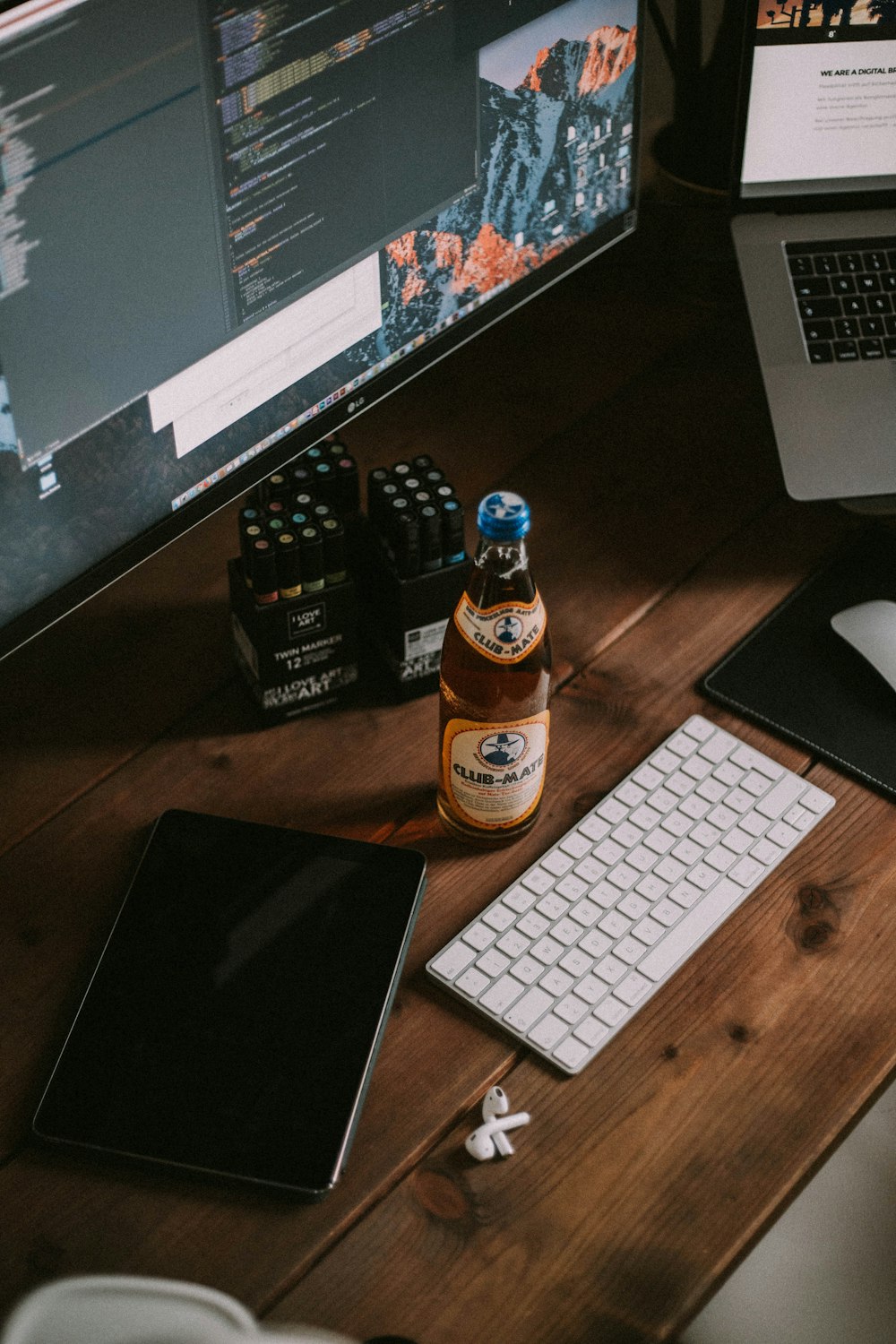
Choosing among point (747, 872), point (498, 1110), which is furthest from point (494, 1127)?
point (747, 872)

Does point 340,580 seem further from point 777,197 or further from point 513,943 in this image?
point 777,197

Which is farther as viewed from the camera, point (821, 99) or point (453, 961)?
point (821, 99)

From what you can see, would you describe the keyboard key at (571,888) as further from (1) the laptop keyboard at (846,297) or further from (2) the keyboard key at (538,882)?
(1) the laptop keyboard at (846,297)

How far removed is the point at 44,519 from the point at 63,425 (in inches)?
2.3

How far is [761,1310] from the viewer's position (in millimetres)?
803

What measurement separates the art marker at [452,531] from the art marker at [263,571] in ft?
0.38

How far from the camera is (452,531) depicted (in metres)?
0.85

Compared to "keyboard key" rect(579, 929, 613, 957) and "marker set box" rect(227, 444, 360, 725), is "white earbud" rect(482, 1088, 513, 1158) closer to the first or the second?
"keyboard key" rect(579, 929, 613, 957)

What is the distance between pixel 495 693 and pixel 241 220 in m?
0.32

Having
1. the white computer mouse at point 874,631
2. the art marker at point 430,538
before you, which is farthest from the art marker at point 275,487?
the white computer mouse at point 874,631

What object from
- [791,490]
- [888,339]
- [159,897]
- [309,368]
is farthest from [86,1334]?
[888,339]

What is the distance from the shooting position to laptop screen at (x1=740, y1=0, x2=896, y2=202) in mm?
967

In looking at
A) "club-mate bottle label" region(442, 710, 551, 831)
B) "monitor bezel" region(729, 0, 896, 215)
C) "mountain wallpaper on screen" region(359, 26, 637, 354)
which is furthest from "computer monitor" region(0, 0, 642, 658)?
"club-mate bottle label" region(442, 710, 551, 831)

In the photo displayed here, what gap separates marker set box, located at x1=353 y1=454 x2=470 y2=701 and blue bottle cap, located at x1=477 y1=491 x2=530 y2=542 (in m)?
0.13
